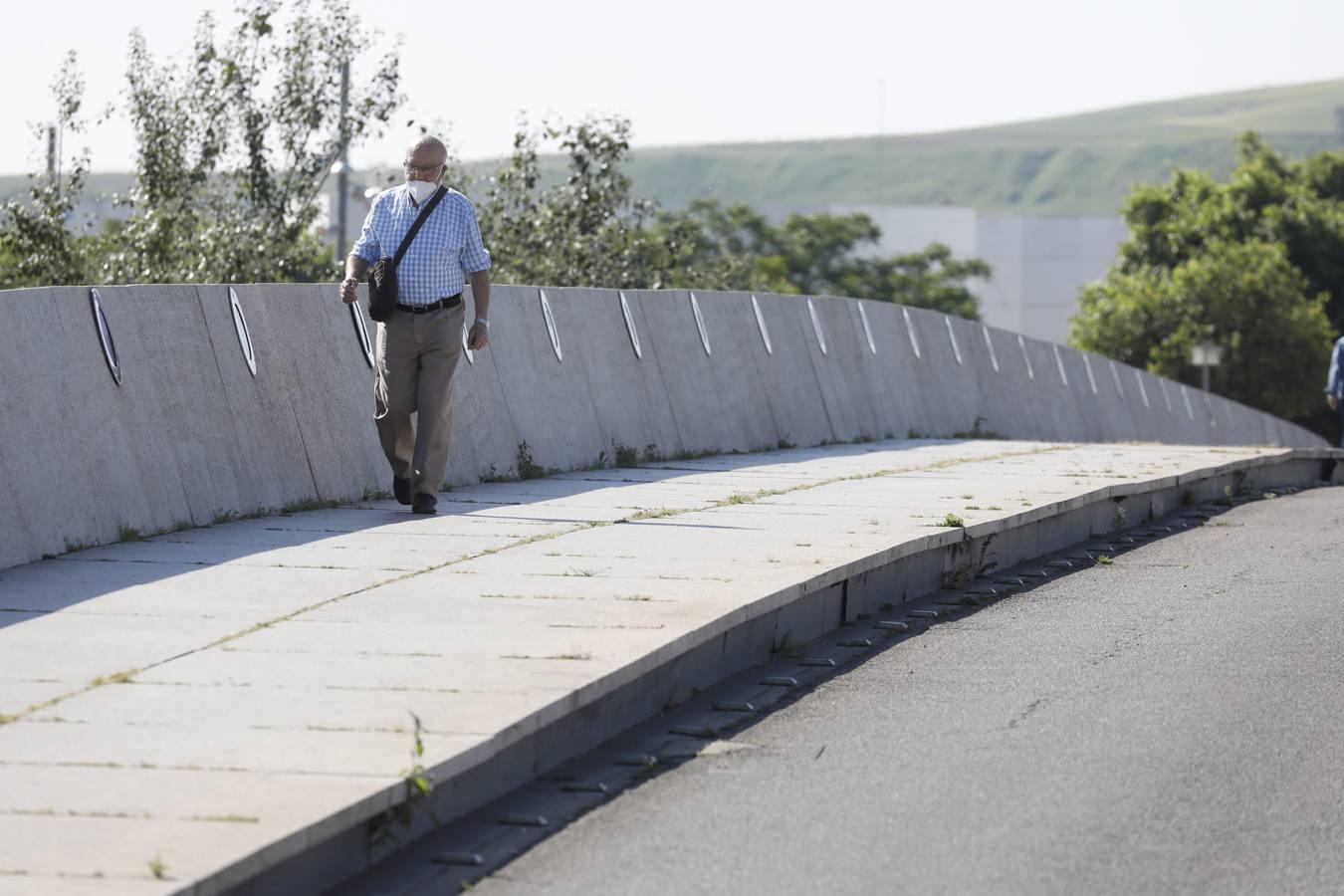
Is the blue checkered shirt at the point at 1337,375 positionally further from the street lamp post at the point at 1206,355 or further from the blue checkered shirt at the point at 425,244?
the street lamp post at the point at 1206,355

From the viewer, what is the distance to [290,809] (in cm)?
465

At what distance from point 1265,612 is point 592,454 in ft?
18.6

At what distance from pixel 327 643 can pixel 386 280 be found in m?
3.82

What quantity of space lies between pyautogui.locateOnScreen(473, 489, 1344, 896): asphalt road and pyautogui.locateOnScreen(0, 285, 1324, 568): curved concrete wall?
348cm

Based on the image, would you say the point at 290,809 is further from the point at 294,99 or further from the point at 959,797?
the point at 294,99

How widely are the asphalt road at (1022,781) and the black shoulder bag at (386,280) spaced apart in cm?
328

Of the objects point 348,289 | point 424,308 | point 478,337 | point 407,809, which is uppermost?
point 348,289

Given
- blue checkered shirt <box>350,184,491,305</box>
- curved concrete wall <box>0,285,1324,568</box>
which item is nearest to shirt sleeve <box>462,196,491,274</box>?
blue checkered shirt <box>350,184,491,305</box>

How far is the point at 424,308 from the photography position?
33.8 ft

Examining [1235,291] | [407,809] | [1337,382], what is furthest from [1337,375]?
[1235,291]

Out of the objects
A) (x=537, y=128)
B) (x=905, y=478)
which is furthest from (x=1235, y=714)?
(x=537, y=128)

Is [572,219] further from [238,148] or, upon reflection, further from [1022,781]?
[1022,781]

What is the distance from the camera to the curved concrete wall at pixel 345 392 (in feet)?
28.6

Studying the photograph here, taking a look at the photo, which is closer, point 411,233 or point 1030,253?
point 411,233
